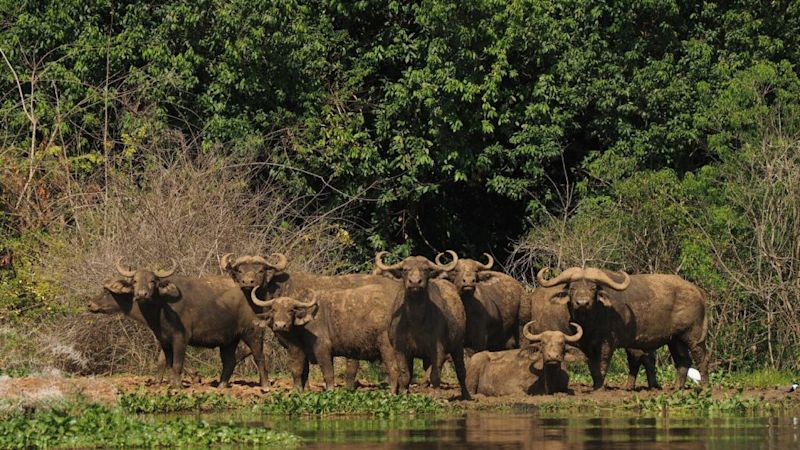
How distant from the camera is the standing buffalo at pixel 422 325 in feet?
71.8

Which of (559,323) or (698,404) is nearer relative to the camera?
(698,404)

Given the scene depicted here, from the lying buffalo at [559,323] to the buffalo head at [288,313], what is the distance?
3.42 metres

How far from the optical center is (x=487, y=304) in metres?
24.9

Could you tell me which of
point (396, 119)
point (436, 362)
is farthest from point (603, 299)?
point (396, 119)

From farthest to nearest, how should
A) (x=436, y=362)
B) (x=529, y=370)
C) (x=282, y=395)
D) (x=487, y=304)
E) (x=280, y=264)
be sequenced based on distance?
(x=487, y=304)
(x=280, y=264)
(x=529, y=370)
(x=436, y=362)
(x=282, y=395)

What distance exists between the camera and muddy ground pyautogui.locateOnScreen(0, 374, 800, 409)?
2023cm

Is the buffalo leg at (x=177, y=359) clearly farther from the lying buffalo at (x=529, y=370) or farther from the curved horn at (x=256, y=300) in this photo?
the lying buffalo at (x=529, y=370)

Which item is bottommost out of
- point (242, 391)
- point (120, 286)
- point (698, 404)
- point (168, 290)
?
point (698, 404)

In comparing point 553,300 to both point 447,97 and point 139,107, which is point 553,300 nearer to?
point 447,97

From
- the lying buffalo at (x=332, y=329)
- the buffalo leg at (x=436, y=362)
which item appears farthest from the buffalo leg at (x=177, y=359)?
the buffalo leg at (x=436, y=362)

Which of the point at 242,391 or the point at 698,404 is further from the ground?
the point at 242,391

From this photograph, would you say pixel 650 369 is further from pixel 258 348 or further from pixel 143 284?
pixel 143 284

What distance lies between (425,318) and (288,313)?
1.88 metres

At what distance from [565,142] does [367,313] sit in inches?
488
